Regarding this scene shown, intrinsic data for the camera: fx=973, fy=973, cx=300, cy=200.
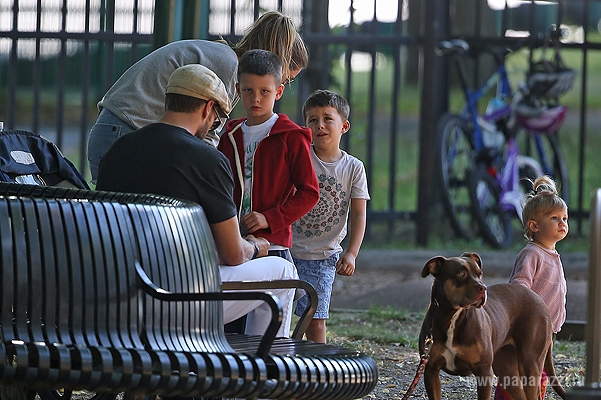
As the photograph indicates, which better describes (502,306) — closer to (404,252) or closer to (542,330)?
(542,330)

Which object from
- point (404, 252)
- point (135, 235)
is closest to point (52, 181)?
point (135, 235)

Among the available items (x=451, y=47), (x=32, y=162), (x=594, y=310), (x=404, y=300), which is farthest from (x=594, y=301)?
(x=451, y=47)

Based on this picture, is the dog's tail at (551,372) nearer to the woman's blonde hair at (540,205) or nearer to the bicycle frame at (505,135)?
the woman's blonde hair at (540,205)

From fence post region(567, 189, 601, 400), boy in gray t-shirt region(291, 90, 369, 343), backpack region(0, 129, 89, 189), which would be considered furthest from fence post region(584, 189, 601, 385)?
backpack region(0, 129, 89, 189)

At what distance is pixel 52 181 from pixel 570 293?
172 inches

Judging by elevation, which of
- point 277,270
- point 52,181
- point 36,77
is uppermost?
point 36,77

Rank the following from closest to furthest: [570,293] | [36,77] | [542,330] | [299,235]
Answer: [542,330] → [299,235] → [570,293] → [36,77]

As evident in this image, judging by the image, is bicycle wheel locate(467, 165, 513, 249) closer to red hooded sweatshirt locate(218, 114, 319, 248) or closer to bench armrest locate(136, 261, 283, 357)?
red hooded sweatshirt locate(218, 114, 319, 248)

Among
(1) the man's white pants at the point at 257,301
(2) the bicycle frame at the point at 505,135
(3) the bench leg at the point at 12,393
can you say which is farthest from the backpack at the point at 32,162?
(2) the bicycle frame at the point at 505,135

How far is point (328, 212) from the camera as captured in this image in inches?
174

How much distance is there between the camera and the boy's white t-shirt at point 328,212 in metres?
4.41

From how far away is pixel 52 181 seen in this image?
3998mm

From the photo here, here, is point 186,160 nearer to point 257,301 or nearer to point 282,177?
point 257,301

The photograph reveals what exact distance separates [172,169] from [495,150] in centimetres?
646
